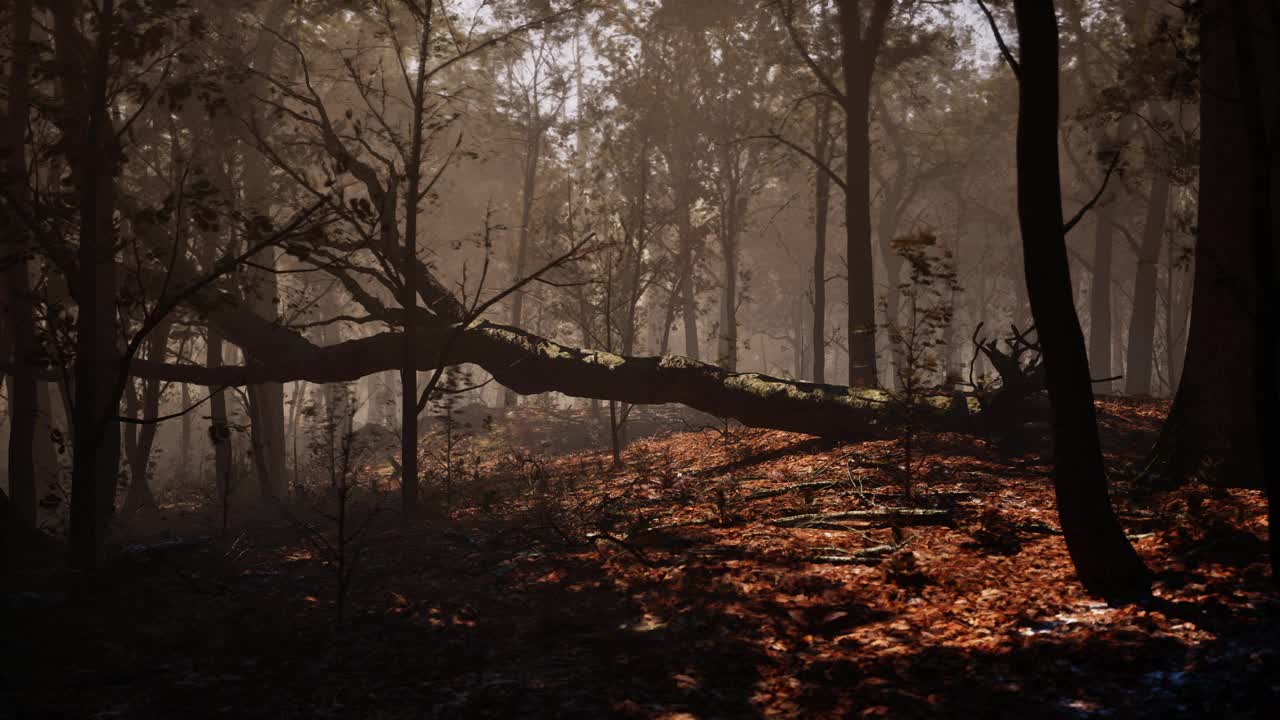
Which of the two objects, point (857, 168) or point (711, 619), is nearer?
point (711, 619)

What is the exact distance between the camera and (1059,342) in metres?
5.27

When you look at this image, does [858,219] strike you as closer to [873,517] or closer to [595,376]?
[595,376]

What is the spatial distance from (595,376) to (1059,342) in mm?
7963

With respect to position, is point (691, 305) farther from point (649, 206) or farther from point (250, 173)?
point (250, 173)

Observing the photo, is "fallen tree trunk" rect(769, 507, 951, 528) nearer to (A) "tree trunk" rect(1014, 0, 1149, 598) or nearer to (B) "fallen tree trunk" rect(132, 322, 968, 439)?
(A) "tree trunk" rect(1014, 0, 1149, 598)

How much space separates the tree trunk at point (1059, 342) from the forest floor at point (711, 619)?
281mm

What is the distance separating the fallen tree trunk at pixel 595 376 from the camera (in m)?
11.3

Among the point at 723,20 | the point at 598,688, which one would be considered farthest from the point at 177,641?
the point at 723,20

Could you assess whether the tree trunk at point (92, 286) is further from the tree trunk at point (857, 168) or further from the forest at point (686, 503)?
the tree trunk at point (857, 168)

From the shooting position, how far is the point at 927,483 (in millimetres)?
8711

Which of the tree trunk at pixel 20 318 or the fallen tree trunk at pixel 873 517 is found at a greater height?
the tree trunk at pixel 20 318

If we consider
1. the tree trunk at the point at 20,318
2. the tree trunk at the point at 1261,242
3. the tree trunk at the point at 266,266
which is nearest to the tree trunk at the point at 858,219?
the tree trunk at the point at 1261,242

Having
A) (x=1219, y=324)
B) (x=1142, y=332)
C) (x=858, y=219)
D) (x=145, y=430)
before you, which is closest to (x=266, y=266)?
(x=145, y=430)

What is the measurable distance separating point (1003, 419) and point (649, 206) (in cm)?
1821
